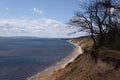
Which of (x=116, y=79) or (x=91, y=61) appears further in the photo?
(x=91, y=61)

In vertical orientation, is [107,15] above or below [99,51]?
above

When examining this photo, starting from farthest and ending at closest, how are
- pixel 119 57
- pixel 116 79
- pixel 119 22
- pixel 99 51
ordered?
1. pixel 119 22
2. pixel 99 51
3. pixel 119 57
4. pixel 116 79

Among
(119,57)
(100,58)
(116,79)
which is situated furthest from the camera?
(100,58)

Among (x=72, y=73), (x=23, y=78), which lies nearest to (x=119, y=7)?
(x=72, y=73)

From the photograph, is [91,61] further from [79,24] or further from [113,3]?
[113,3]

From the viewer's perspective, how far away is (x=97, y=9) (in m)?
39.0

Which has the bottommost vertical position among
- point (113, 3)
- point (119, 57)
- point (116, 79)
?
point (116, 79)

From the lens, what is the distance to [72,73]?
31.2 meters

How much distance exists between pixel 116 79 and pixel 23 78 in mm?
22888

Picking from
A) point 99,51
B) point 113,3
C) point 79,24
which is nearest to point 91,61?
point 99,51

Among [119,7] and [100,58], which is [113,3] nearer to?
[119,7]

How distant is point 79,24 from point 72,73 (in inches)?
410

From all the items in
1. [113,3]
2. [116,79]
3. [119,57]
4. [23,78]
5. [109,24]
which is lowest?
[23,78]

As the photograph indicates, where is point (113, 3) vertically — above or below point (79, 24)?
above
